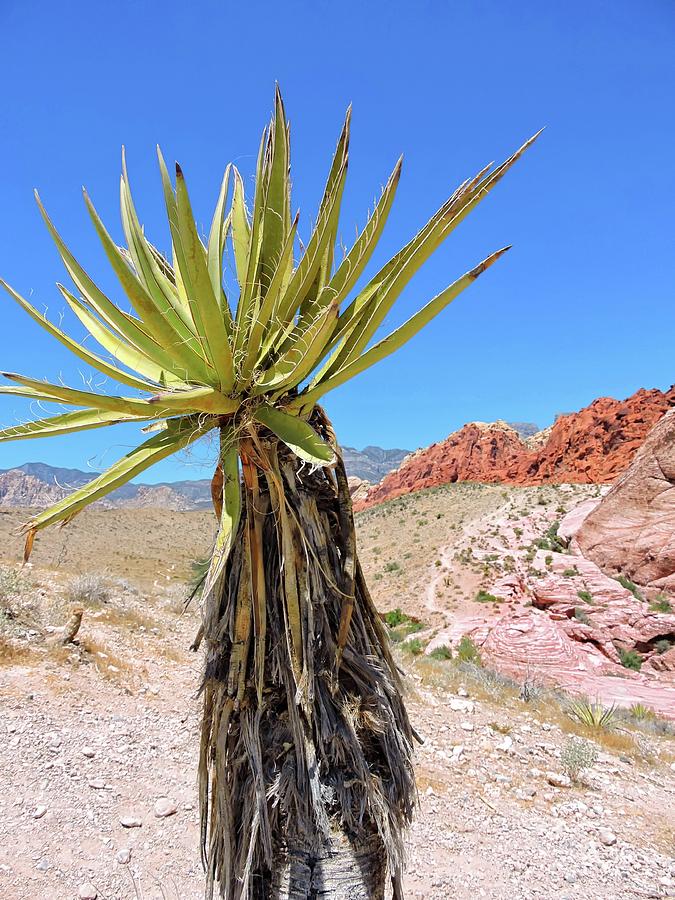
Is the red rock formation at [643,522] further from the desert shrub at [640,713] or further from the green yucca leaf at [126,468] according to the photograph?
the green yucca leaf at [126,468]

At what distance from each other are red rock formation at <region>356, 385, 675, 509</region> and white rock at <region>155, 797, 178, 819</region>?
3924cm

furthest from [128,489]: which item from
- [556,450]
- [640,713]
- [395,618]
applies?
[640,713]

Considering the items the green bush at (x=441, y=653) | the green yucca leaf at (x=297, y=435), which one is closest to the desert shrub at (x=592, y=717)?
the green bush at (x=441, y=653)

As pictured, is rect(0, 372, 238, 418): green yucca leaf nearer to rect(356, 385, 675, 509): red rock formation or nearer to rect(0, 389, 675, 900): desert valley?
rect(0, 389, 675, 900): desert valley

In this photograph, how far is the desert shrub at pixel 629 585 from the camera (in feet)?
53.4

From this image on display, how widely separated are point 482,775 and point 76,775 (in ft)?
14.3

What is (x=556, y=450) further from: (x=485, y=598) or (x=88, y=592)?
(x=88, y=592)

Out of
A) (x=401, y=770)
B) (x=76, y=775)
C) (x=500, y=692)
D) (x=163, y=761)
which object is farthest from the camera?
(x=500, y=692)

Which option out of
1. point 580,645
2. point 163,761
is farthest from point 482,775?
point 580,645

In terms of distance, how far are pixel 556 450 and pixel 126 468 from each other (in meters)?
58.0

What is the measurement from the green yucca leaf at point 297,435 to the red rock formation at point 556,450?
41203mm

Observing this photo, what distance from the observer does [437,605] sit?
19891mm

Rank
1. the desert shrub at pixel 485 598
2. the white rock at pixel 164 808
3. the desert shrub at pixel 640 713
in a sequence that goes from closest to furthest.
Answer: the white rock at pixel 164 808 < the desert shrub at pixel 640 713 < the desert shrub at pixel 485 598

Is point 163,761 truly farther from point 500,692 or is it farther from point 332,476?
point 500,692
